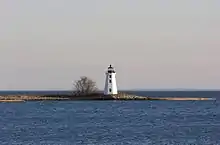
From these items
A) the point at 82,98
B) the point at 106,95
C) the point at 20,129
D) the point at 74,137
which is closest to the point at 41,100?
the point at 82,98

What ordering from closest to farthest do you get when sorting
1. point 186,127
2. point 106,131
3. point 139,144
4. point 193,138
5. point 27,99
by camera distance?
point 139,144 < point 193,138 < point 106,131 < point 186,127 < point 27,99

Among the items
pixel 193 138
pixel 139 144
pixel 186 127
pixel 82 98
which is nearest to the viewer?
pixel 139 144

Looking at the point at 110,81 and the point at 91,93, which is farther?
the point at 91,93

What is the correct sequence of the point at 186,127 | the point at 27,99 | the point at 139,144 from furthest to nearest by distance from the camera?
1. the point at 27,99
2. the point at 186,127
3. the point at 139,144

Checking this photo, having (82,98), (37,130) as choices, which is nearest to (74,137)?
(37,130)

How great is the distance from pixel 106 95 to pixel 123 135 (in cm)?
7258

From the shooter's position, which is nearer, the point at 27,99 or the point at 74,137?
the point at 74,137

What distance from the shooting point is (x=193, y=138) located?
46812mm

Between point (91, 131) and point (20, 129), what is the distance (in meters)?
6.48

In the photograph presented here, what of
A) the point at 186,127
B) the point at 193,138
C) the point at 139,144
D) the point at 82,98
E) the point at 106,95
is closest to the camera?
the point at 139,144

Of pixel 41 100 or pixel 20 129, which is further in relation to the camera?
pixel 41 100

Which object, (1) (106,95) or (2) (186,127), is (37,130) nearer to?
(2) (186,127)

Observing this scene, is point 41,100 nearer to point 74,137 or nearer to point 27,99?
point 27,99

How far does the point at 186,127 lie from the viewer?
2267 inches
